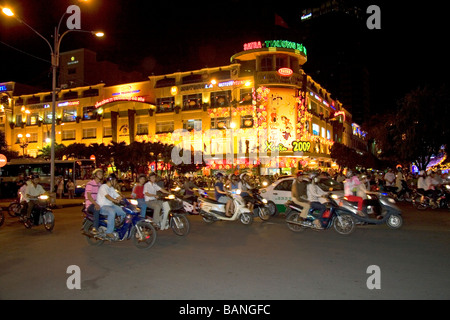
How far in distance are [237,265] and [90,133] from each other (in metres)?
56.5

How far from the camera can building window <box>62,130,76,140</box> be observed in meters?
60.1

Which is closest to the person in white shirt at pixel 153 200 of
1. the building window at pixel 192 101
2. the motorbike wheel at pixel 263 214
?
the motorbike wheel at pixel 263 214

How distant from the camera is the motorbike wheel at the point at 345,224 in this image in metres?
9.92

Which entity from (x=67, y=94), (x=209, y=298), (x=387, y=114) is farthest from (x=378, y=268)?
(x=67, y=94)

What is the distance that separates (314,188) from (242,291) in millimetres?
5573

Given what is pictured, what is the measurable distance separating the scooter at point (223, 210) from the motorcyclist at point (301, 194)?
1.99 metres

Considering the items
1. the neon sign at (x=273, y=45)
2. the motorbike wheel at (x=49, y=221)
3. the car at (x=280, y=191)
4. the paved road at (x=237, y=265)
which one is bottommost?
the paved road at (x=237, y=265)

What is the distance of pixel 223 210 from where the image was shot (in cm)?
1198

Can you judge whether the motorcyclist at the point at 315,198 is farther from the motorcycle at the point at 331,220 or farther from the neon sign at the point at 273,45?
the neon sign at the point at 273,45

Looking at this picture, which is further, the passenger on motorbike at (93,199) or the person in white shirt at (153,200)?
the person in white shirt at (153,200)

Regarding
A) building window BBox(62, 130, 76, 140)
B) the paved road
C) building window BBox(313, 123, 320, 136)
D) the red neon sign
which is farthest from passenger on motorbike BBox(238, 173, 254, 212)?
building window BBox(62, 130, 76, 140)

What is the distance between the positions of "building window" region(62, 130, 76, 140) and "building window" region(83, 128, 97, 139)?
7.36ft

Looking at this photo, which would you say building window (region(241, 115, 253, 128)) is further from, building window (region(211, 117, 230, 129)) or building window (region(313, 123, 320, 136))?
building window (region(313, 123, 320, 136))
